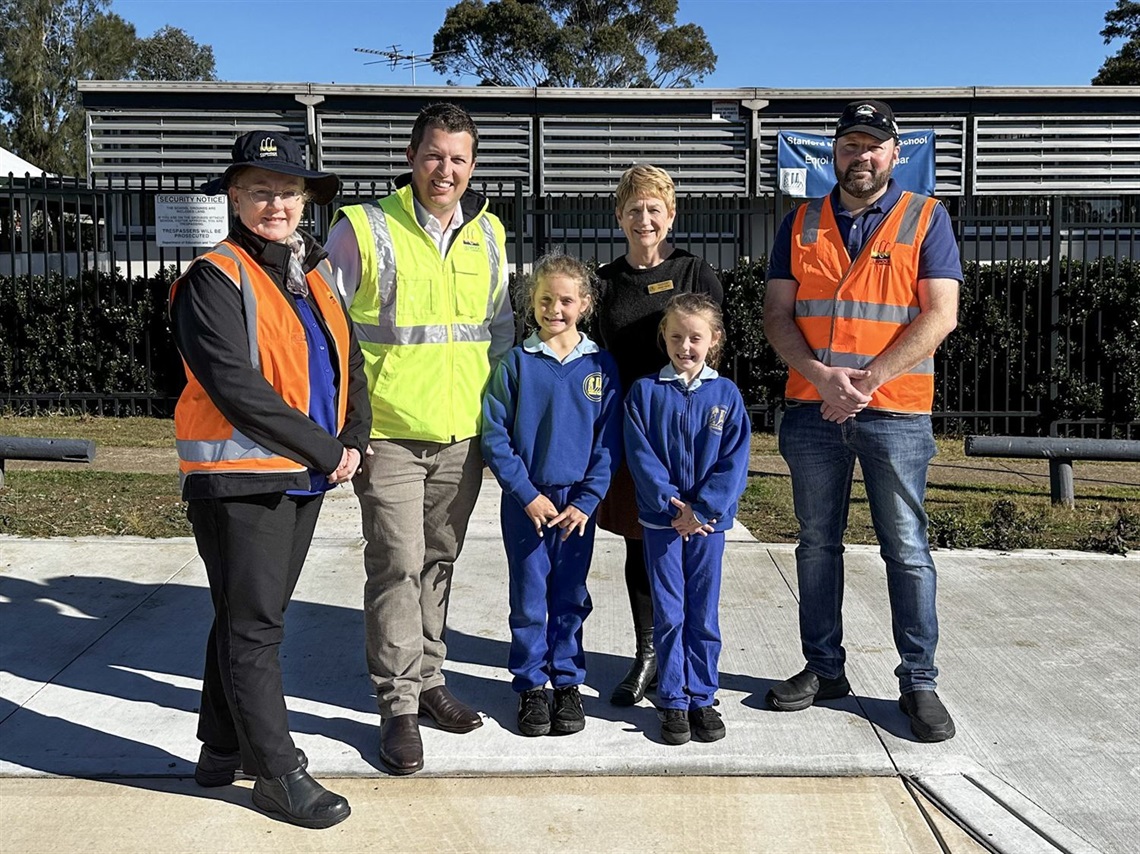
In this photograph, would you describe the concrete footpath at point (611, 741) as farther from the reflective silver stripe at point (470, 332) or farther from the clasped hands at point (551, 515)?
the reflective silver stripe at point (470, 332)

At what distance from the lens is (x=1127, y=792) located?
341 cm

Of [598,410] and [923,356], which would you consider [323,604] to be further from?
[923,356]

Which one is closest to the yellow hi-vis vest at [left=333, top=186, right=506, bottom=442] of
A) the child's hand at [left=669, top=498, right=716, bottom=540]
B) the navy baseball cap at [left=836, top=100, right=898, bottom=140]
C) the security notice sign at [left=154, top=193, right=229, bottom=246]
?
the child's hand at [left=669, top=498, right=716, bottom=540]

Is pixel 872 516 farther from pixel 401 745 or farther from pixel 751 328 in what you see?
pixel 751 328

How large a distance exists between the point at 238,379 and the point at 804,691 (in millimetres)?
2215

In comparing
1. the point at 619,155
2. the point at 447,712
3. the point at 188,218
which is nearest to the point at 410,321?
the point at 447,712

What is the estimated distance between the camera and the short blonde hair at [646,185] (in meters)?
3.94

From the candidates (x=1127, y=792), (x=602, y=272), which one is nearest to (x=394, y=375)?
(x=602, y=272)

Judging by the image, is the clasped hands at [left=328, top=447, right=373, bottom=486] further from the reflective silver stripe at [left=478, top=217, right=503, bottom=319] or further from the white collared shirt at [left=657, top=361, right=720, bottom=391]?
the white collared shirt at [left=657, top=361, right=720, bottom=391]

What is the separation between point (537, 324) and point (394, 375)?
1.99ft

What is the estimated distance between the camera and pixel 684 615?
3939 millimetres

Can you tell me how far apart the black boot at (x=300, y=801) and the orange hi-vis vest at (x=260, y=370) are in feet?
2.86

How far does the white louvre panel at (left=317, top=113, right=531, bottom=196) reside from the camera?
18.0 m

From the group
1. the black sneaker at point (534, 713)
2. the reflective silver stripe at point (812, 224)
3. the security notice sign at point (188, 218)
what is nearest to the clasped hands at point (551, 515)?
the black sneaker at point (534, 713)
